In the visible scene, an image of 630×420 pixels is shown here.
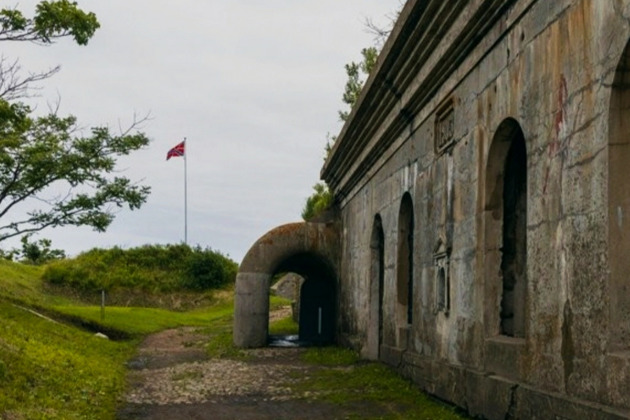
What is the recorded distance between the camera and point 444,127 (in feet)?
28.6

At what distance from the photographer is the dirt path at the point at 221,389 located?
816 cm

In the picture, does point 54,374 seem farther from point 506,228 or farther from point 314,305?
point 314,305

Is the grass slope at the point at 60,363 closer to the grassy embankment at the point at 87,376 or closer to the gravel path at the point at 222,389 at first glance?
the grassy embankment at the point at 87,376

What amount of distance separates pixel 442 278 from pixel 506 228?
153 cm

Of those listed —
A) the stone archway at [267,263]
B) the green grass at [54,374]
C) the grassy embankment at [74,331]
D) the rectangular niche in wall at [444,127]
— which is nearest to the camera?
the green grass at [54,374]

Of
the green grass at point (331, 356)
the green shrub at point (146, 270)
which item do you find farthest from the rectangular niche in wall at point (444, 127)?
the green shrub at point (146, 270)

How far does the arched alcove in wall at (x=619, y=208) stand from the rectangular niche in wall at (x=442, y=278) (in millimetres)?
3596

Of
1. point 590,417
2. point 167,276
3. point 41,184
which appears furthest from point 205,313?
point 590,417

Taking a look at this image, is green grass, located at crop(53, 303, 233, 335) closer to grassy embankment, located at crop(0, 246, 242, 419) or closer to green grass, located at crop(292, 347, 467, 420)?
grassy embankment, located at crop(0, 246, 242, 419)

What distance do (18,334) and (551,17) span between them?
10.6 meters

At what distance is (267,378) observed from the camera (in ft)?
36.7

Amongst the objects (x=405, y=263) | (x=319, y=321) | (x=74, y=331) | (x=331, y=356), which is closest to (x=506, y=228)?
(x=405, y=263)

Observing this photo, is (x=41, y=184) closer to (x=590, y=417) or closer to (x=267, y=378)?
(x=267, y=378)

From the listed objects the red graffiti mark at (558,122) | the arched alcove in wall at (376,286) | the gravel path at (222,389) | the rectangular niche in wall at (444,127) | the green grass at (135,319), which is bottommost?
the gravel path at (222,389)
